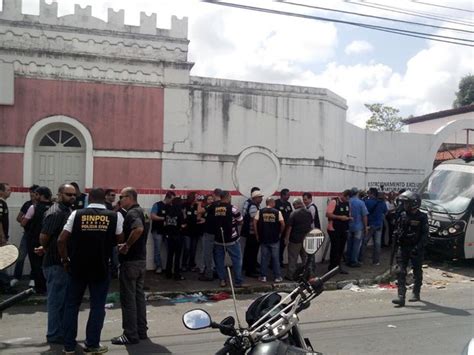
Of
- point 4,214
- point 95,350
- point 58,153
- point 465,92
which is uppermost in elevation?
point 465,92

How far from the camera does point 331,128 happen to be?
42.3 ft

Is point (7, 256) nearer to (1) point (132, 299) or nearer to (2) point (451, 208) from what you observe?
(1) point (132, 299)

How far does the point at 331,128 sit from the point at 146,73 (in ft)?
15.8

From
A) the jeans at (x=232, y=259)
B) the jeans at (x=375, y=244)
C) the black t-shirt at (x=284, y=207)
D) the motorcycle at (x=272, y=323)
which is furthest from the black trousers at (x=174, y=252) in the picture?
the motorcycle at (x=272, y=323)

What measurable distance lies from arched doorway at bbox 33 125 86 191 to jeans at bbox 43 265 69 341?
176 inches

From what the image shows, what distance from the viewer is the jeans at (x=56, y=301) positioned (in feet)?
20.5

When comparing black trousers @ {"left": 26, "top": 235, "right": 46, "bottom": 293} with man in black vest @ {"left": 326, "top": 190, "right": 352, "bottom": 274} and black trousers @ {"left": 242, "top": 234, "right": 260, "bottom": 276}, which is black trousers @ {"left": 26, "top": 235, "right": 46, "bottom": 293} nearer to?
black trousers @ {"left": 242, "top": 234, "right": 260, "bottom": 276}

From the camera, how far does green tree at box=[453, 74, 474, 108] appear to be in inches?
1631

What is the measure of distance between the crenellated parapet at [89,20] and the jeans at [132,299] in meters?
6.07

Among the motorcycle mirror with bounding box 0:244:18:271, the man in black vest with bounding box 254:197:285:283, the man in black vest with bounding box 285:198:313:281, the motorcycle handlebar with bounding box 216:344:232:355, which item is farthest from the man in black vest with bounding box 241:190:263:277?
the motorcycle handlebar with bounding box 216:344:232:355

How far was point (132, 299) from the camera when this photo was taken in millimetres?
6305

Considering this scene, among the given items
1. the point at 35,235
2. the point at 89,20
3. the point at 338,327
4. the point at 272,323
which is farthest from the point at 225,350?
the point at 89,20

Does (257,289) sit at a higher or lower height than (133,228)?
lower

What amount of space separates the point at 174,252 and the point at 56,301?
4.09 meters
